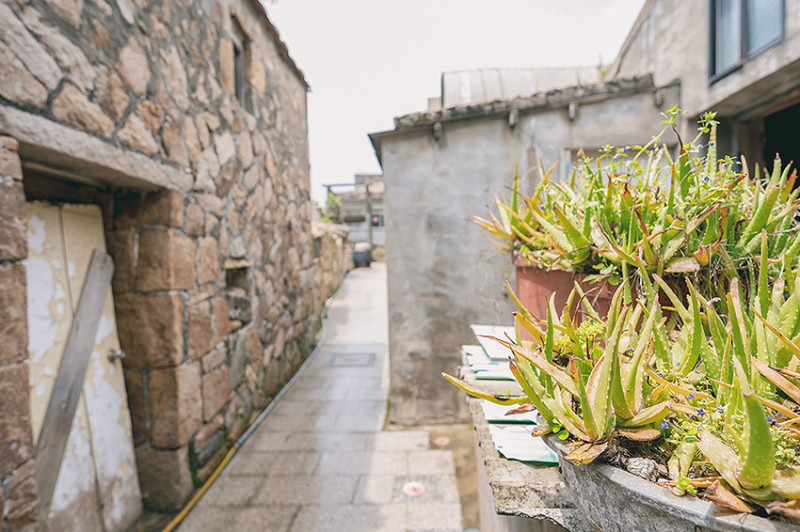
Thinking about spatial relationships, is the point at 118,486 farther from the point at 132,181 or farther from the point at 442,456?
the point at 442,456

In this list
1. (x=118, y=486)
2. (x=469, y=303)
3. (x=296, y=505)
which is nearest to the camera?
(x=118, y=486)

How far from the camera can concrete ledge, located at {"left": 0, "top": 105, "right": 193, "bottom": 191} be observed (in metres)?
1.43

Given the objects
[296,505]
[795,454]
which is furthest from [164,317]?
[795,454]

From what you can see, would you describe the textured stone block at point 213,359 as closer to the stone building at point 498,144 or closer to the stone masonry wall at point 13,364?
the stone masonry wall at point 13,364

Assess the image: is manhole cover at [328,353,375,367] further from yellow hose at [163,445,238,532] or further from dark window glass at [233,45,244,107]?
dark window glass at [233,45,244,107]

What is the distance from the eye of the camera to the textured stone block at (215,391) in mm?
2660

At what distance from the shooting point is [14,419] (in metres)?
1.37

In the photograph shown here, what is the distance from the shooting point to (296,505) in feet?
8.38

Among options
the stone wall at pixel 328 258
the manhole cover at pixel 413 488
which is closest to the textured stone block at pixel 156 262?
the manhole cover at pixel 413 488

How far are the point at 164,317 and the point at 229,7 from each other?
2.60 metres

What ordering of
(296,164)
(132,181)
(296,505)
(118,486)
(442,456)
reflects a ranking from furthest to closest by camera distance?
(296,164), (442,456), (296,505), (118,486), (132,181)

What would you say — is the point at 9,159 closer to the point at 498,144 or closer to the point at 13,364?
the point at 13,364

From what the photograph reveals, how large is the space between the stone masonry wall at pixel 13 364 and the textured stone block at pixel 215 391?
1249 millimetres

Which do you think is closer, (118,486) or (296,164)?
(118,486)
